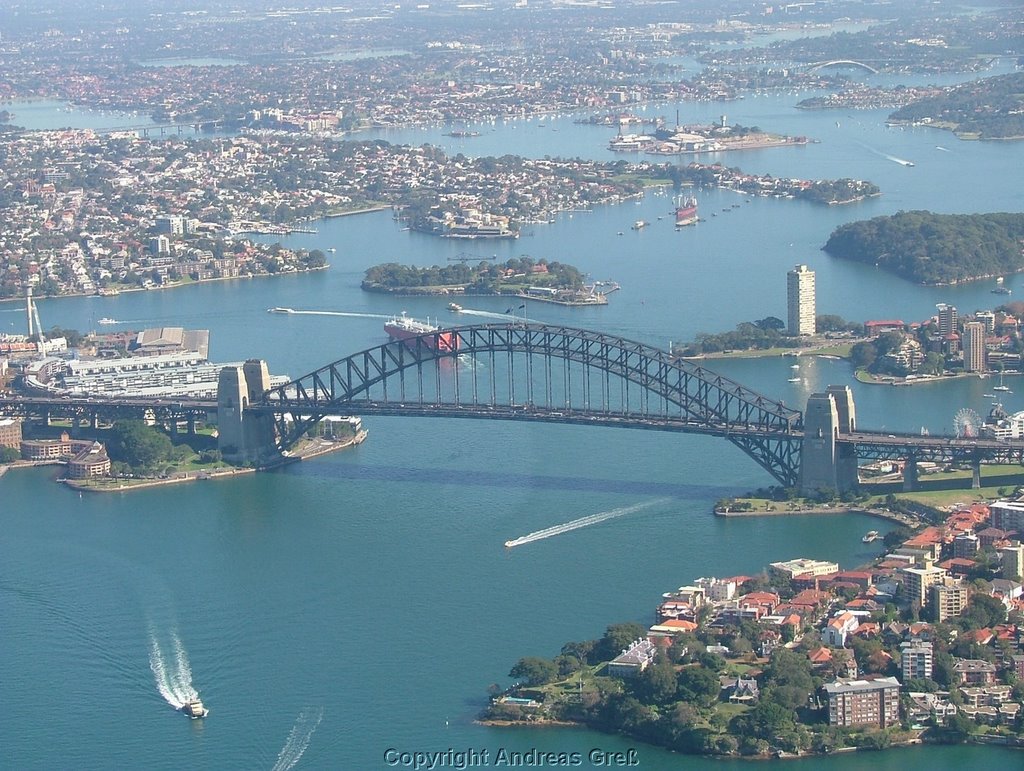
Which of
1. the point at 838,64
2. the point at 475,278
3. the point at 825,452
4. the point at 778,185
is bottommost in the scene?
the point at 838,64

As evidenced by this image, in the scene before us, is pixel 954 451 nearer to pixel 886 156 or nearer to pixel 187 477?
pixel 187 477

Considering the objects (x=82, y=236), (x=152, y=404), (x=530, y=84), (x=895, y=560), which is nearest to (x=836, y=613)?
(x=895, y=560)

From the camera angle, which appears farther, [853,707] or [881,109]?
[881,109]

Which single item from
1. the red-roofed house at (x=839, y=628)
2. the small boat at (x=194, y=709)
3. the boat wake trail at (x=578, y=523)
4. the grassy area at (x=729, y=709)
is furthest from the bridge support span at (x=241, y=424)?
the grassy area at (x=729, y=709)

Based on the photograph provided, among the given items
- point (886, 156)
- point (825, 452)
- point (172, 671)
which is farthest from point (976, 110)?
point (172, 671)

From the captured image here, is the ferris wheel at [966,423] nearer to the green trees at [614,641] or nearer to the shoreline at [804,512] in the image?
the shoreline at [804,512]

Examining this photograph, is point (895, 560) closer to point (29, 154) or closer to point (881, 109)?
point (29, 154)

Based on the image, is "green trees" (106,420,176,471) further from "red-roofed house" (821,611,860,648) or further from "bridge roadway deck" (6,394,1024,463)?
"red-roofed house" (821,611,860,648)
